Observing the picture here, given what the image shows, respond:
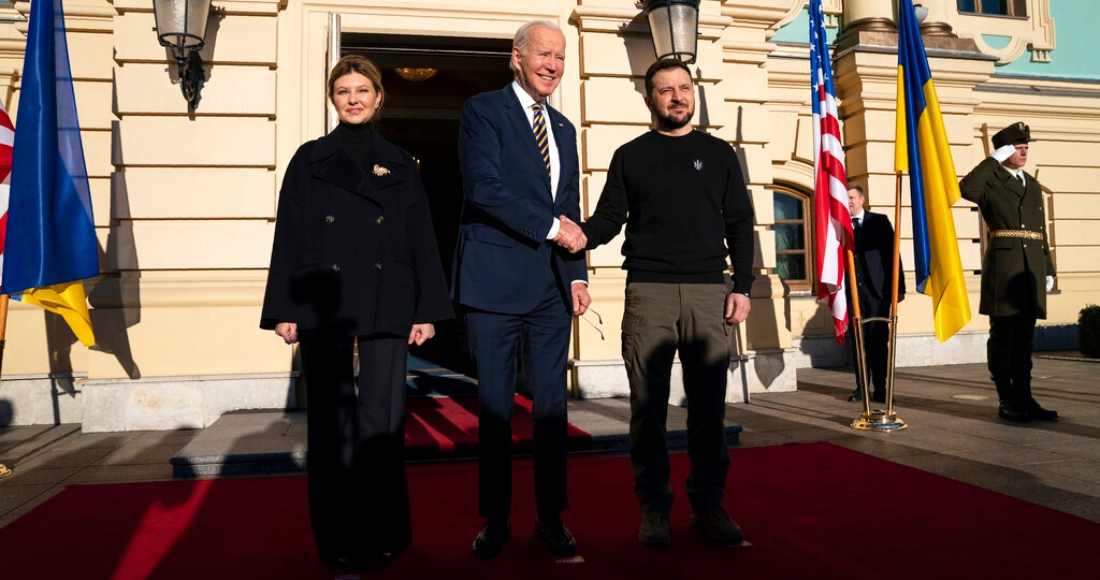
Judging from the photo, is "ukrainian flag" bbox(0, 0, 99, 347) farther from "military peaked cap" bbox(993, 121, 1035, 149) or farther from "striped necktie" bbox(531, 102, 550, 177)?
"military peaked cap" bbox(993, 121, 1035, 149)

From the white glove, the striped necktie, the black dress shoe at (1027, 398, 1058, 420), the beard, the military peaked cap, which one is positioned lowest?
the black dress shoe at (1027, 398, 1058, 420)

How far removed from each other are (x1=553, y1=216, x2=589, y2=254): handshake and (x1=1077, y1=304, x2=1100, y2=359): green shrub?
31.7 feet

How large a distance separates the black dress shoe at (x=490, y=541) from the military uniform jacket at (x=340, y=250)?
0.76 m

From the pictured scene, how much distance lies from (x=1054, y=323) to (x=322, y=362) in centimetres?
1180

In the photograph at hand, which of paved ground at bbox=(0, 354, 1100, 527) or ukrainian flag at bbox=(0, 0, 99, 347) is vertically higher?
ukrainian flag at bbox=(0, 0, 99, 347)

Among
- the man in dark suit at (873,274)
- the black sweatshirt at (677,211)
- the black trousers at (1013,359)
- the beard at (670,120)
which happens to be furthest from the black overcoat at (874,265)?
the beard at (670,120)

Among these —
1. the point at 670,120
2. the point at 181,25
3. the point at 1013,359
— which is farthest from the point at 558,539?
the point at 181,25

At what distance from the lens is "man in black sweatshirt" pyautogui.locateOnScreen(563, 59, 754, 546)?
2.92 metres

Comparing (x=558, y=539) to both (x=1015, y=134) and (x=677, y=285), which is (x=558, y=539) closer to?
(x=677, y=285)

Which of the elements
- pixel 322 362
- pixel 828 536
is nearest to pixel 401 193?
pixel 322 362

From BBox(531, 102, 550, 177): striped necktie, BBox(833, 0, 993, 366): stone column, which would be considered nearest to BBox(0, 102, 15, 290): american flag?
BBox(531, 102, 550, 177): striped necktie

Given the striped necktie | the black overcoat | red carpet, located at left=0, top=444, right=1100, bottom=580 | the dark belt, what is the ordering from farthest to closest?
the black overcoat
the dark belt
the striped necktie
red carpet, located at left=0, top=444, right=1100, bottom=580

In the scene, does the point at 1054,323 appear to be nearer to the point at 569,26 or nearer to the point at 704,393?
the point at 569,26

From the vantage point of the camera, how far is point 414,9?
20.6 ft
